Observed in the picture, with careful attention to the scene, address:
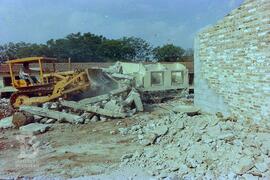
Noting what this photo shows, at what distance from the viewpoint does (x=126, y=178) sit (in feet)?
20.2

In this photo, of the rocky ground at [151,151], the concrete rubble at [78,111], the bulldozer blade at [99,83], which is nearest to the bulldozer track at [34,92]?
the concrete rubble at [78,111]

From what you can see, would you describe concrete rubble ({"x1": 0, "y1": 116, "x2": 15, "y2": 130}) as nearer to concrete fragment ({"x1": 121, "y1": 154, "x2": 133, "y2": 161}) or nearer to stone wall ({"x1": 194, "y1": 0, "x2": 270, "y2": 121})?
concrete fragment ({"x1": 121, "y1": 154, "x2": 133, "y2": 161})

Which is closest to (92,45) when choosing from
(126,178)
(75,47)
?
(75,47)

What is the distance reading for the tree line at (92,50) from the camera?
43188mm

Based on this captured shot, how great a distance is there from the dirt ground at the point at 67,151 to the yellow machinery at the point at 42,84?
2.94 meters

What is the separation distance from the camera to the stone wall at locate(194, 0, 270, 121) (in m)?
7.19

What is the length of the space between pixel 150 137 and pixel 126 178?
2184 mm

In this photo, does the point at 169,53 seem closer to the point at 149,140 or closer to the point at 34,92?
the point at 34,92

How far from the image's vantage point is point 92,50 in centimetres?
4688

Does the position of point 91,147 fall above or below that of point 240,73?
below

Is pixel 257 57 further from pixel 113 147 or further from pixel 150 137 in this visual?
pixel 113 147

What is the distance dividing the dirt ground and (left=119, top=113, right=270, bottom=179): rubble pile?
23.3 inches

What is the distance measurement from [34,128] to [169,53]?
40.5 meters

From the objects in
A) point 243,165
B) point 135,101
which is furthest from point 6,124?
point 243,165
